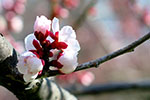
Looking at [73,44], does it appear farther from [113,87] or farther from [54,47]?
[113,87]

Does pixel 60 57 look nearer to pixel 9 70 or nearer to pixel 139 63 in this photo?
pixel 9 70

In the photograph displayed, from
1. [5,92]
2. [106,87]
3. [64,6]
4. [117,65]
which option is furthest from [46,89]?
[117,65]

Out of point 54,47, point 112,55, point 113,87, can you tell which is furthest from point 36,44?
point 113,87

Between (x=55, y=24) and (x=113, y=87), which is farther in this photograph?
(x=113, y=87)

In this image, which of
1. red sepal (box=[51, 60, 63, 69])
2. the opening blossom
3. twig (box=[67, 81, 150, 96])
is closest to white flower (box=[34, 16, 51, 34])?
the opening blossom

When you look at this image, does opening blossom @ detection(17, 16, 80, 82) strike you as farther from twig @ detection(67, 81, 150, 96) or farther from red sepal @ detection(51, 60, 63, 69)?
twig @ detection(67, 81, 150, 96)

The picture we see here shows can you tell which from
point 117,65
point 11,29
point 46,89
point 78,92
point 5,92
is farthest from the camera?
point 117,65

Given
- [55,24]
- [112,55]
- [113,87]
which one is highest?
[55,24]
